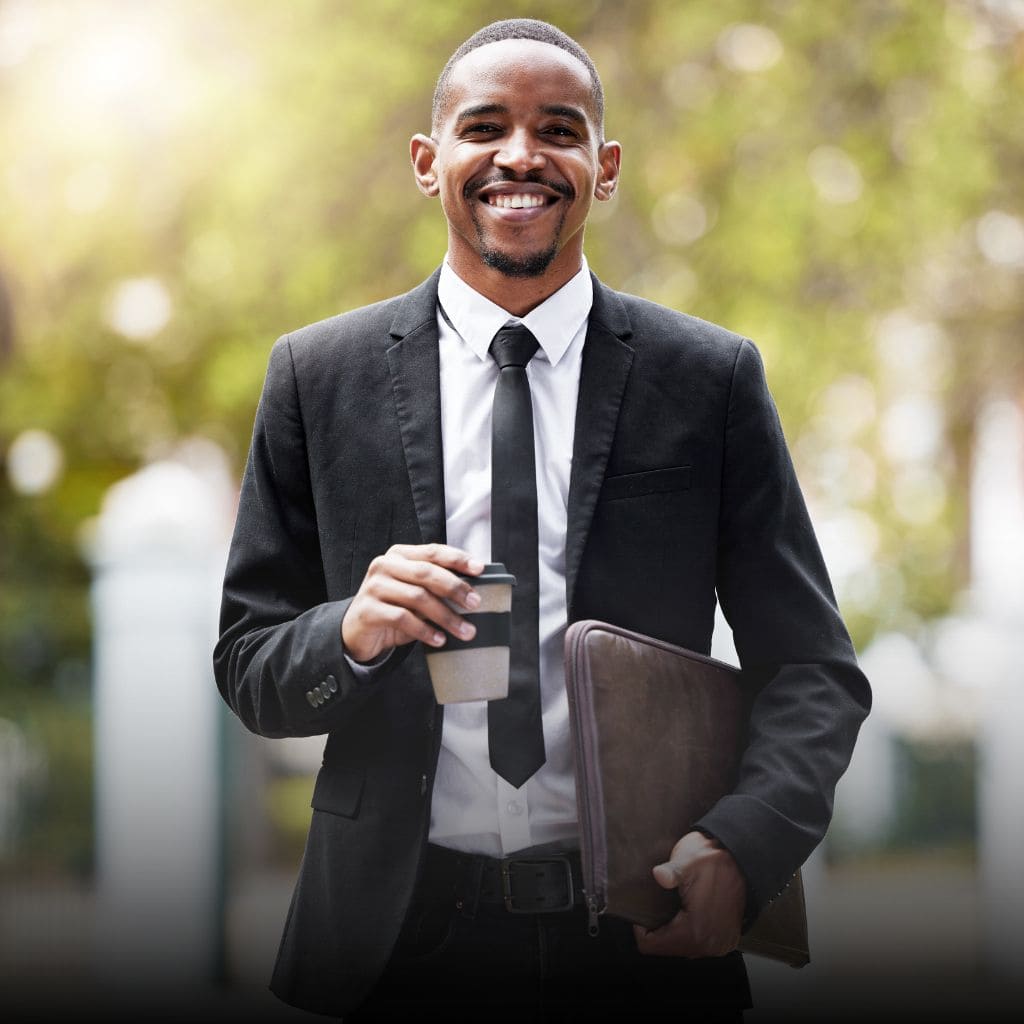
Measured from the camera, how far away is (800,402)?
32.9 ft

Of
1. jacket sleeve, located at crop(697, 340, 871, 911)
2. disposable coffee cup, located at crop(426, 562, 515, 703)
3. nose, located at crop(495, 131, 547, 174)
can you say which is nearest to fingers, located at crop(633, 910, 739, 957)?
jacket sleeve, located at crop(697, 340, 871, 911)

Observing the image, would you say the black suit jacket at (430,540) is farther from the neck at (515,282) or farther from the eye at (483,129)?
the eye at (483,129)

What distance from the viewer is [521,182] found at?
7.65 ft

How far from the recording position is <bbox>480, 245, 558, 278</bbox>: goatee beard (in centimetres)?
238

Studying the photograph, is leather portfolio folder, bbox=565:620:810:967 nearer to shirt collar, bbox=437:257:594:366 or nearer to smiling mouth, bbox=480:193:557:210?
shirt collar, bbox=437:257:594:366

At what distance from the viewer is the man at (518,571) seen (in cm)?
228

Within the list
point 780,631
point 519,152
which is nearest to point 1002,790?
point 780,631

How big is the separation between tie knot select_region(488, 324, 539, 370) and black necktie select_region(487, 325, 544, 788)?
23mm

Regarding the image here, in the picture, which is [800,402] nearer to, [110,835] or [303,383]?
[110,835]

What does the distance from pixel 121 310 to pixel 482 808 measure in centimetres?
1148

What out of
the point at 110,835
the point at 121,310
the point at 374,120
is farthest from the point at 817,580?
the point at 121,310

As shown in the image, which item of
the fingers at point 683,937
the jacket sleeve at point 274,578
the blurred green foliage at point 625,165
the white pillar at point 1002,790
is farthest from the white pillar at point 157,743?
the fingers at point 683,937

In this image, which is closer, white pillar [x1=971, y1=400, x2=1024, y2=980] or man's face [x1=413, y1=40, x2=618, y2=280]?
man's face [x1=413, y1=40, x2=618, y2=280]

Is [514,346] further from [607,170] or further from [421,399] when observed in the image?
[607,170]
